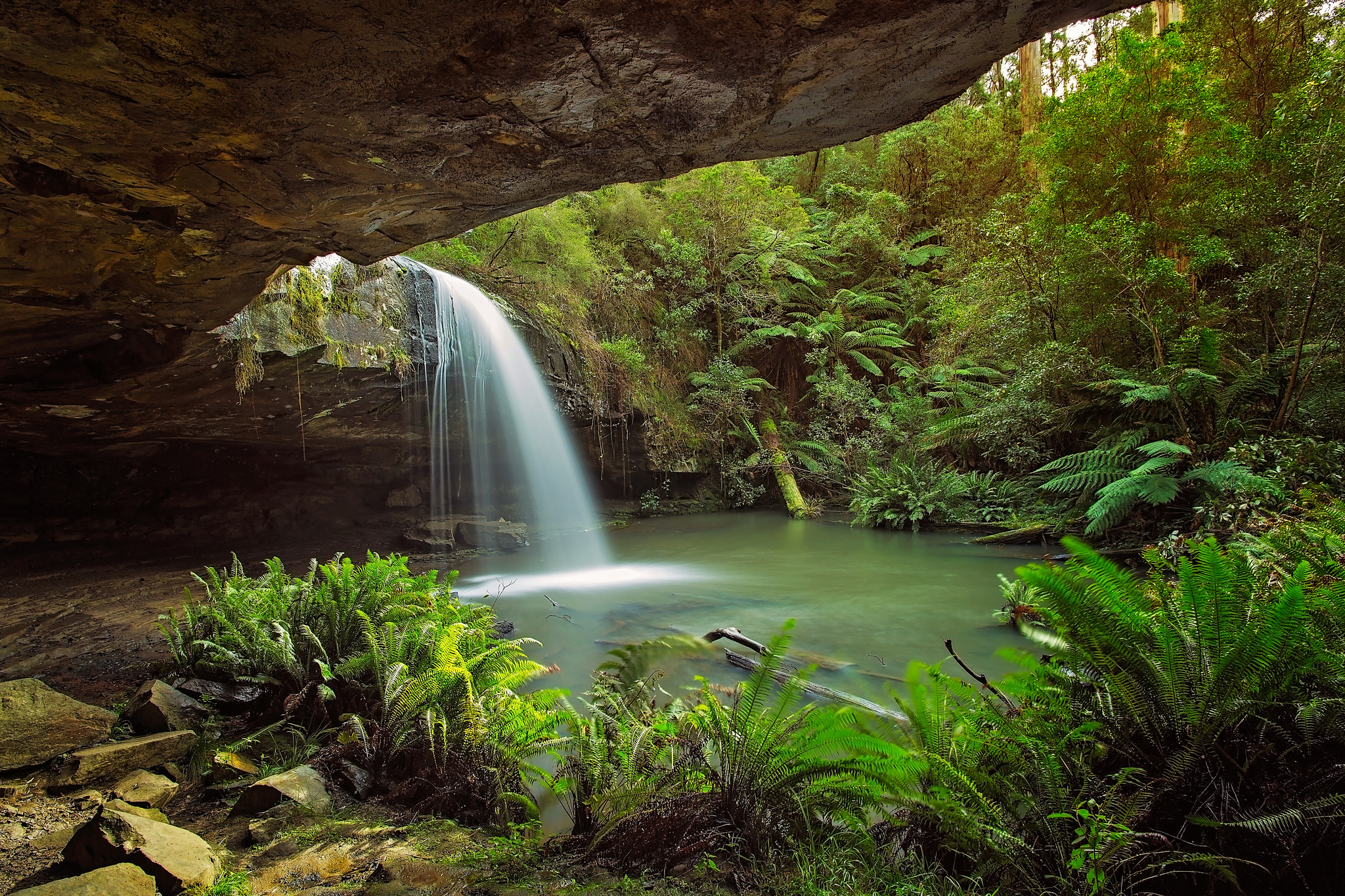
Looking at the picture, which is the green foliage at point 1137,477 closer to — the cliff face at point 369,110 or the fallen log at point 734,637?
the fallen log at point 734,637

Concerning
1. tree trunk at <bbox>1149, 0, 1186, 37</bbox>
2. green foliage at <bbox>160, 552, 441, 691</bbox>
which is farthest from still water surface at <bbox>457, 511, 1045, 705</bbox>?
tree trunk at <bbox>1149, 0, 1186, 37</bbox>

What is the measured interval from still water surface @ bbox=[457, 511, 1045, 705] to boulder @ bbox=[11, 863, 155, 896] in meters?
2.90

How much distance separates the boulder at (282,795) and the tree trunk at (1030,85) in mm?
17945

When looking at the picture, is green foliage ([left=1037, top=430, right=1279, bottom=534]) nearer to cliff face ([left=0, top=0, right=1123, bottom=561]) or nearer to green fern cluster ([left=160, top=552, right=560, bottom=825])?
cliff face ([left=0, top=0, right=1123, bottom=561])

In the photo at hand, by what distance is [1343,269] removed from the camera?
6.16 meters

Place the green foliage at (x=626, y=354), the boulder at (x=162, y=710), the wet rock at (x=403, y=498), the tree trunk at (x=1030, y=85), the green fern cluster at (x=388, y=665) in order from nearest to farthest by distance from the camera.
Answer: the green fern cluster at (x=388, y=665) < the boulder at (x=162, y=710) < the wet rock at (x=403, y=498) < the green foliage at (x=626, y=354) < the tree trunk at (x=1030, y=85)

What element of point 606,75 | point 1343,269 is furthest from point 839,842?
point 1343,269

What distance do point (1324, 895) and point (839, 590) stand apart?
595 cm

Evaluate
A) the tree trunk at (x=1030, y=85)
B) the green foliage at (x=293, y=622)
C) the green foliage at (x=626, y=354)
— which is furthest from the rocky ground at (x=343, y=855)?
the tree trunk at (x=1030, y=85)

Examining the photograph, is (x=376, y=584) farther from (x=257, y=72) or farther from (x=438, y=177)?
(x=257, y=72)

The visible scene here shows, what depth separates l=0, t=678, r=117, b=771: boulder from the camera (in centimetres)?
281

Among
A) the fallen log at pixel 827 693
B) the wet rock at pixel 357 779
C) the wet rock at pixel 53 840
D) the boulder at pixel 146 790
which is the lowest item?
the fallen log at pixel 827 693

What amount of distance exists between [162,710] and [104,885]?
173 cm

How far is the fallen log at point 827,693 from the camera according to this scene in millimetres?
3697
